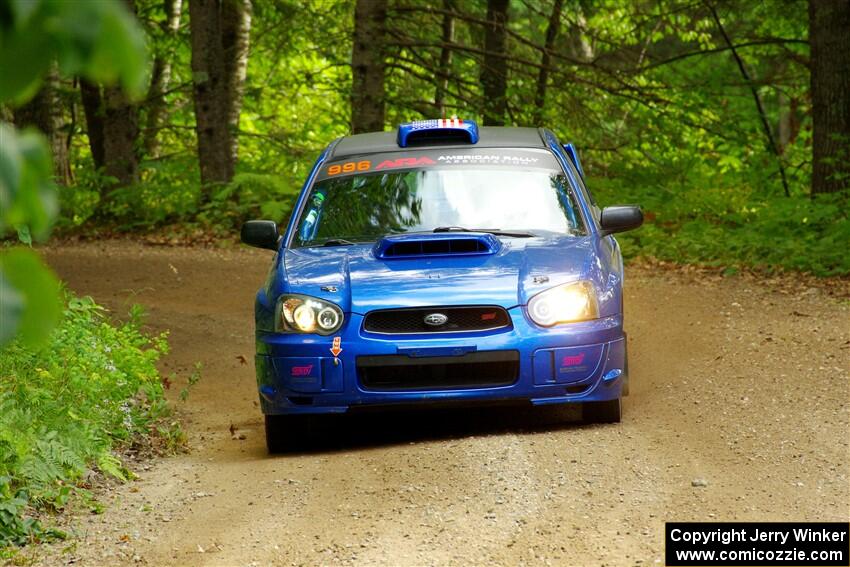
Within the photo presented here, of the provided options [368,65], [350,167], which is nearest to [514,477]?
[350,167]

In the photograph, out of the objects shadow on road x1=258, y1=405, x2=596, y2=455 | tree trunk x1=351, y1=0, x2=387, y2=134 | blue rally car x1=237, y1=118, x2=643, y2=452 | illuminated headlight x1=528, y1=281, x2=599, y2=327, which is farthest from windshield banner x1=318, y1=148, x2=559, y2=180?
tree trunk x1=351, y1=0, x2=387, y2=134

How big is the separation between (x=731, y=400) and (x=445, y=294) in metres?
2.39

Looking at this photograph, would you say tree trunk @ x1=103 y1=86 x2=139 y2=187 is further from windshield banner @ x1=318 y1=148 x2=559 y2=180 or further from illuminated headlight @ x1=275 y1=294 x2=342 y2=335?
illuminated headlight @ x1=275 y1=294 x2=342 y2=335

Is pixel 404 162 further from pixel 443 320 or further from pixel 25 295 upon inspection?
pixel 25 295

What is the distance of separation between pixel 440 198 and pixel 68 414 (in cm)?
286

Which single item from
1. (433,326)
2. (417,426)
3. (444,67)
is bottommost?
(417,426)

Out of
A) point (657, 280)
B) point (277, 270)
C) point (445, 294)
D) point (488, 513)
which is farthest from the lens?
point (657, 280)

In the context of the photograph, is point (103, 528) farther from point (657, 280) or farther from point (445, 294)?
point (657, 280)

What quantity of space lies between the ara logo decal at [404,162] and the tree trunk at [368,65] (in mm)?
10115

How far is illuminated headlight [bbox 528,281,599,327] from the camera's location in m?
6.80

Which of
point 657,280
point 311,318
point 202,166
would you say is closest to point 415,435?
point 311,318

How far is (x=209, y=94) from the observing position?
A: 20297 mm

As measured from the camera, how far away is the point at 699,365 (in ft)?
30.9

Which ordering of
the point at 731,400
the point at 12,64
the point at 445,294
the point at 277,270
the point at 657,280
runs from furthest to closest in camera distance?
the point at 657,280 < the point at 731,400 < the point at 277,270 < the point at 445,294 < the point at 12,64
